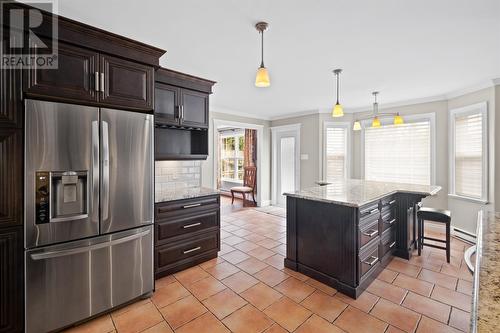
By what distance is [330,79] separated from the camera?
347cm

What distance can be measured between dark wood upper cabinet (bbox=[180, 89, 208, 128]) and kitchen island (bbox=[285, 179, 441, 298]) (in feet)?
5.19

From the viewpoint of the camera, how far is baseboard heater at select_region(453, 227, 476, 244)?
3674 millimetres

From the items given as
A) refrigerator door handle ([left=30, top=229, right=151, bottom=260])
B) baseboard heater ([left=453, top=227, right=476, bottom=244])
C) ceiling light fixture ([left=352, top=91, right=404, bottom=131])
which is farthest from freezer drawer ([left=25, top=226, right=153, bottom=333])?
baseboard heater ([left=453, top=227, right=476, bottom=244])

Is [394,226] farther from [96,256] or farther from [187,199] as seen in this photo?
[96,256]

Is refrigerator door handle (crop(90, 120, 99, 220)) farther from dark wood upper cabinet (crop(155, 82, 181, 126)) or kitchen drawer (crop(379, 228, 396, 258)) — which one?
kitchen drawer (crop(379, 228, 396, 258))

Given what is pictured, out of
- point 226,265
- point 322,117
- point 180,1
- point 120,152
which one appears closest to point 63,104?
point 120,152

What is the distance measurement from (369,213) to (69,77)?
297 centimetres

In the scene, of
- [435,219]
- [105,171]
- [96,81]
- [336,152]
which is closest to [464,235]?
[435,219]

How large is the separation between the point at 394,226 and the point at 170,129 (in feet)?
10.8

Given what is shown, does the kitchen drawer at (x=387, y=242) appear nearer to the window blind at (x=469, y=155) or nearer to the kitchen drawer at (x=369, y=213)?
the kitchen drawer at (x=369, y=213)

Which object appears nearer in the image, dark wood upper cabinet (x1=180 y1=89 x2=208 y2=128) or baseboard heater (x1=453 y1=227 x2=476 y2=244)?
dark wood upper cabinet (x1=180 y1=89 x2=208 y2=128)

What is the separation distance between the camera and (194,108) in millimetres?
3143

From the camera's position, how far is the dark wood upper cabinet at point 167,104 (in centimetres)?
280

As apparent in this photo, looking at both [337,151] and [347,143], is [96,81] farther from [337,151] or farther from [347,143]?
[347,143]
